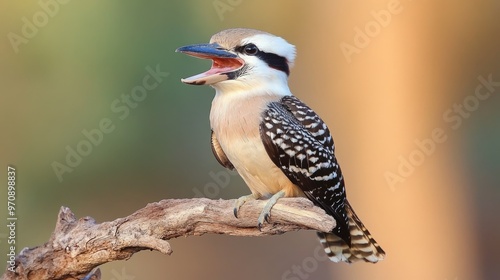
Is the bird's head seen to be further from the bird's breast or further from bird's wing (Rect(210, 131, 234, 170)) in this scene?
bird's wing (Rect(210, 131, 234, 170))

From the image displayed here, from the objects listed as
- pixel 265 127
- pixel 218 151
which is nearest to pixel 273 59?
pixel 265 127

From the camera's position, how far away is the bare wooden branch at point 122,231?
306 cm

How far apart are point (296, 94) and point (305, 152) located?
287 cm

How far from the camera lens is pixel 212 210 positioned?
10.3 feet

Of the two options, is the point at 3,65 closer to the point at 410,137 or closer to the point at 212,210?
the point at 410,137

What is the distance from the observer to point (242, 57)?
3.60 m

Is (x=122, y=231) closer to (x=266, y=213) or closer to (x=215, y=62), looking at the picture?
(x=266, y=213)

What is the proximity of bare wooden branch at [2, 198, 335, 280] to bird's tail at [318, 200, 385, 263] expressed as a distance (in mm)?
826

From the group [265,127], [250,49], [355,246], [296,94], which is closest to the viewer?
[265,127]

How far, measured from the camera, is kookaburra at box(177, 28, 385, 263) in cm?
348

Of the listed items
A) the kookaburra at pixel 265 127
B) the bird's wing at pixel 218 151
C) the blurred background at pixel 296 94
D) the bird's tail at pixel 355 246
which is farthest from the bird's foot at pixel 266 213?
the blurred background at pixel 296 94

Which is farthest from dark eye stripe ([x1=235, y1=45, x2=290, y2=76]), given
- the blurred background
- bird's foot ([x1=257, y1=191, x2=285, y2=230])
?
the blurred background

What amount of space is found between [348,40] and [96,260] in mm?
3610

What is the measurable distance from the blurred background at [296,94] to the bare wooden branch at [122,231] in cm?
286
